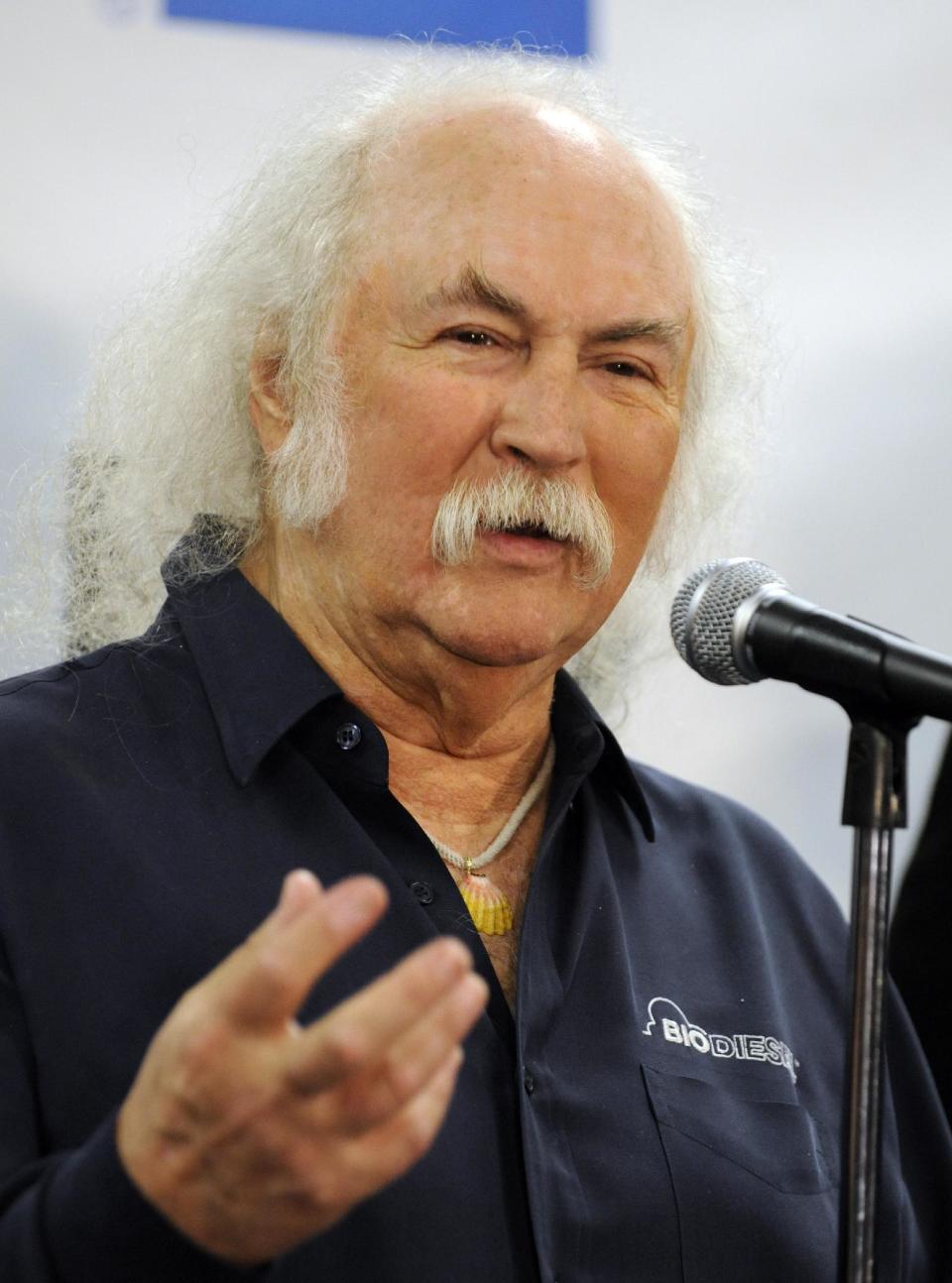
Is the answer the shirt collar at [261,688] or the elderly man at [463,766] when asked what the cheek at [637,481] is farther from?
the shirt collar at [261,688]

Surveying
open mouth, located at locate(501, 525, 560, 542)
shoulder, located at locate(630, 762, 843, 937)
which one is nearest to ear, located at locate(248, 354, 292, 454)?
open mouth, located at locate(501, 525, 560, 542)

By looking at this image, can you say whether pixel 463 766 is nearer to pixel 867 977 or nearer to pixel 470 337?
pixel 470 337

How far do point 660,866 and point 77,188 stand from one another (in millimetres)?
1319

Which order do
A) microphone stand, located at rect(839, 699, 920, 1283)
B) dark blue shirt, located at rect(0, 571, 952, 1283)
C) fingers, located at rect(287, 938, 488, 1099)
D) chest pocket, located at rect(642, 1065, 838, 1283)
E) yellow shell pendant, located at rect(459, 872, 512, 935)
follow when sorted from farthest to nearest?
yellow shell pendant, located at rect(459, 872, 512, 935), chest pocket, located at rect(642, 1065, 838, 1283), dark blue shirt, located at rect(0, 571, 952, 1283), microphone stand, located at rect(839, 699, 920, 1283), fingers, located at rect(287, 938, 488, 1099)

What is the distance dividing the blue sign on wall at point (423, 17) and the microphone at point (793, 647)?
4.40 ft

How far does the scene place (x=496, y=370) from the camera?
1885 millimetres

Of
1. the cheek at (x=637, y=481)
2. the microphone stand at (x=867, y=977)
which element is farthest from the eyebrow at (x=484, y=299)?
the microphone stand at (x=867, y=977)

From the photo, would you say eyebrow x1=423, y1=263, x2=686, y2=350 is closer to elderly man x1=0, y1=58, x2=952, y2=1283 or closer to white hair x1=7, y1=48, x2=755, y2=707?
elderly man x1=0, y1=58, x2=952, y2=1283

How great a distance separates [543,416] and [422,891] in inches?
21.5

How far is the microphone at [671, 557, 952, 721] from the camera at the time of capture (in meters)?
1.32

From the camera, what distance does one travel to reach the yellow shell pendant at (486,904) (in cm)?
185

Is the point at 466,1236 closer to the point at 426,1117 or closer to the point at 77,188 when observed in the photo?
the point at 426,1117

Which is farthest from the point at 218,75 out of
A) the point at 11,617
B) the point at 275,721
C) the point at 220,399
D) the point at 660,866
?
the point at 660,866

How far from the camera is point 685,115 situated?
9.00 feet
